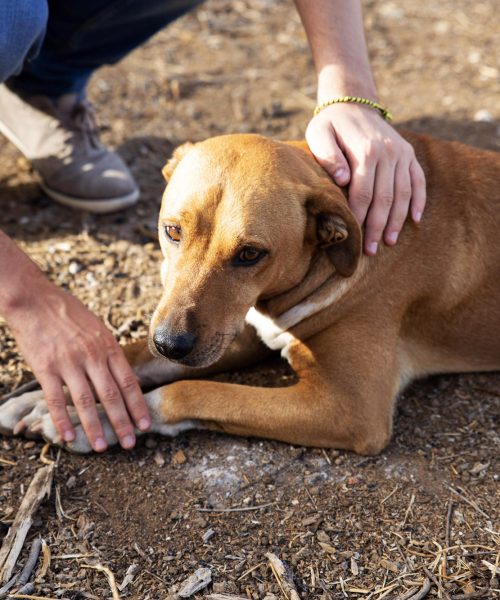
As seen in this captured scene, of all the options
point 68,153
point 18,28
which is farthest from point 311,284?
point 68,153

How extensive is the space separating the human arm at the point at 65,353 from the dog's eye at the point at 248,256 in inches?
26.4

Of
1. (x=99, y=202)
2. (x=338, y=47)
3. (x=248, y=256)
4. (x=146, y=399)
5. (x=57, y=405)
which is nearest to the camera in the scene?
(x=248, y=256)

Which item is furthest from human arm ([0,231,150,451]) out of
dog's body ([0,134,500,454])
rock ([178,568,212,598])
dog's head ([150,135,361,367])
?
rock ([178,568,212,598])

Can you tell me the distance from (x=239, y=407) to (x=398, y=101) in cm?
384

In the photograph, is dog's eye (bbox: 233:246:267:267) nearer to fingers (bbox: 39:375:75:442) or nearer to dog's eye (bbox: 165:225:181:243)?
dog's eye (bbox: 165:225:181:243)

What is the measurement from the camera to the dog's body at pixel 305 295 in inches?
117

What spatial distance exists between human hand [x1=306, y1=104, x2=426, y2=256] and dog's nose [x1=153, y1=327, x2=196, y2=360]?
0.92 m

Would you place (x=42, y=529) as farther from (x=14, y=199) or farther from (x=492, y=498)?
(x=14, y=199)

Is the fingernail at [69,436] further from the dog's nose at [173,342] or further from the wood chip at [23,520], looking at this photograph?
the dog's nose at [173,342]

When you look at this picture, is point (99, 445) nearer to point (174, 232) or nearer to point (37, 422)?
point (37, 422)

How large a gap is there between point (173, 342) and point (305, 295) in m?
0.76

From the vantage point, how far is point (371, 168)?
3201mm

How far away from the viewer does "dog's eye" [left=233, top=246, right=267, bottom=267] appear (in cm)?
299

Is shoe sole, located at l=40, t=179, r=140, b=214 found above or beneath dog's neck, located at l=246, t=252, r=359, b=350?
beneath
